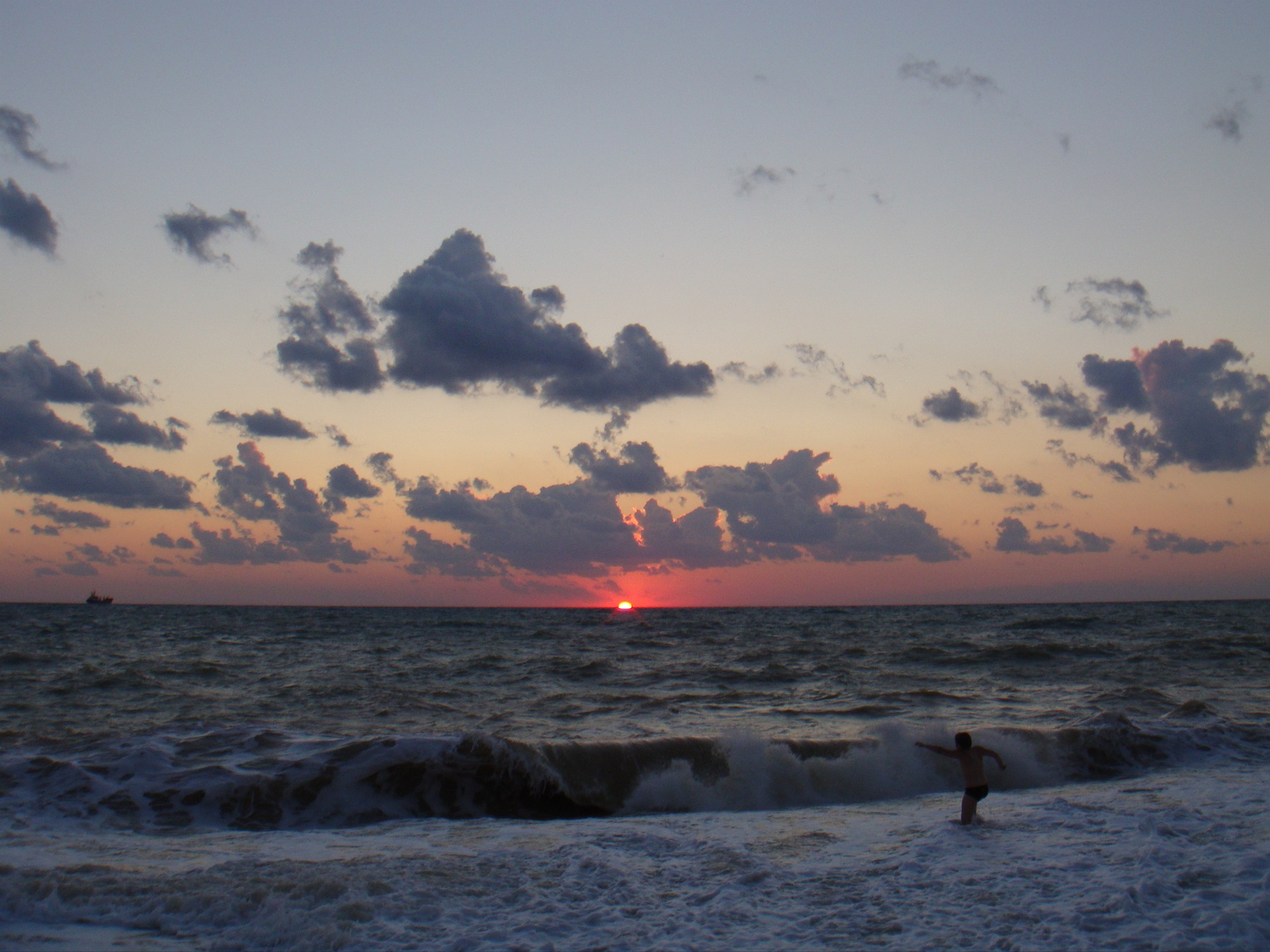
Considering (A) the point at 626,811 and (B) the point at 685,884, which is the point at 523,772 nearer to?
(A) the point at 626,811

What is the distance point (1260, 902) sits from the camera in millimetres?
7559

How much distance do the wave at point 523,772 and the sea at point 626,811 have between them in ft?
0.21

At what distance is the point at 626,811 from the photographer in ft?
46.4

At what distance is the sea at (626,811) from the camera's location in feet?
25.3

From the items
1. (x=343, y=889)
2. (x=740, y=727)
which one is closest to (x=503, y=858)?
(x=343, y=889)

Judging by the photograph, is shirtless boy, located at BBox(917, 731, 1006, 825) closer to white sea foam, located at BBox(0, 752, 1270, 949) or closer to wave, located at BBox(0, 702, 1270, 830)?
white sea foam, located at BBox(0, 752, 1270, 949)

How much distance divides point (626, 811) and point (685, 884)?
535 centimetres

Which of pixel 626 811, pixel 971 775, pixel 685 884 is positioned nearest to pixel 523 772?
pixel 626 811

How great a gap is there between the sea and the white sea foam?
4cm

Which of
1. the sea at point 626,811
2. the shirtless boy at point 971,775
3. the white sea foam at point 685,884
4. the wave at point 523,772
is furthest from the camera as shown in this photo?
the wave at point 523,772

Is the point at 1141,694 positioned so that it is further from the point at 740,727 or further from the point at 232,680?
the point at 232,680

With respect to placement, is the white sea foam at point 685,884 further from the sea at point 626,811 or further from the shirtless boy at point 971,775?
the shirtless boy at point 971,775

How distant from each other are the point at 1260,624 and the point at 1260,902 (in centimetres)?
7252

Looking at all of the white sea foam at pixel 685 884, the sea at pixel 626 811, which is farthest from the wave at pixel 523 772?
the white sea foam at pixel 685 884
